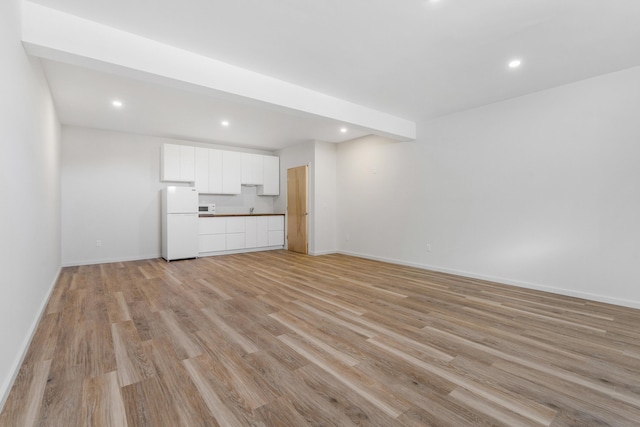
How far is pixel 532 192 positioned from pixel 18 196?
5458mm

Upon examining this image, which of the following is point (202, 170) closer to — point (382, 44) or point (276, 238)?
point (276, 238)

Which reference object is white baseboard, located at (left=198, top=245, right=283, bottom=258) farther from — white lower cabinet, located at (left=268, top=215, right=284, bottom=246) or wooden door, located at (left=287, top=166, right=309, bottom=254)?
wooden door, located at (left=287, top=166, right=309, bottom=254)

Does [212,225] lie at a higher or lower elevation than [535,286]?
higher

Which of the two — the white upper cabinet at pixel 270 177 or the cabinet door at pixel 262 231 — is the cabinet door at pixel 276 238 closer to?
the cabinet door at pixel 262 231

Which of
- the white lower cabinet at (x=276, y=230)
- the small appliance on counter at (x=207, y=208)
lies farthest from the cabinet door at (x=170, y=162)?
the white lower cabinet at (x=276, y=230)

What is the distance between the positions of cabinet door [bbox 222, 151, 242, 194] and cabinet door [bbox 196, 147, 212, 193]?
40 centimetres

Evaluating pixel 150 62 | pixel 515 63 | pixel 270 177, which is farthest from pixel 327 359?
pixel 270 177

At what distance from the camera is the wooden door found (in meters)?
6.75

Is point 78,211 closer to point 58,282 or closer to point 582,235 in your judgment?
point 58,282

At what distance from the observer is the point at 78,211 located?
5418 mm

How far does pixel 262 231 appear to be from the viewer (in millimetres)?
7191

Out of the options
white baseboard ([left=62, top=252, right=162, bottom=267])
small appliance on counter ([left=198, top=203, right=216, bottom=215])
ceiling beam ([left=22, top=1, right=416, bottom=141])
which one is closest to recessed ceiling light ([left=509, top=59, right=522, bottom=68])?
ceiling beam ([left=22, top=1, right=416, bottom=141])

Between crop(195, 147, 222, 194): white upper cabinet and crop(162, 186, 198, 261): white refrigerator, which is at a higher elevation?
crop(195, 147, 222, 194): white upper cabinet

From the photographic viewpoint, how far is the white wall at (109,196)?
5363mm
